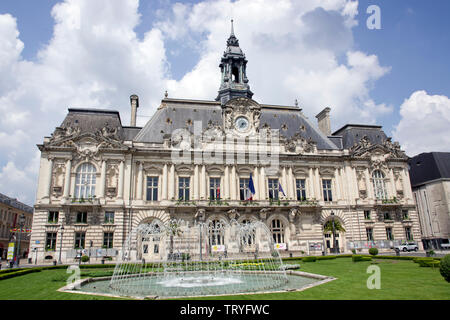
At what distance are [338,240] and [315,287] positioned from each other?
33836mm

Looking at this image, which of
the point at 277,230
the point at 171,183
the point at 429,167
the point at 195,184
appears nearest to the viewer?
the point at 171,183

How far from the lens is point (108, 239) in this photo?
40.1 metres

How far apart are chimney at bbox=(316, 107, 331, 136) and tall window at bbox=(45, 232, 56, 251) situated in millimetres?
42444

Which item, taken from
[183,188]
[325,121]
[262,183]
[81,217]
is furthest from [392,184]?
[81,217]

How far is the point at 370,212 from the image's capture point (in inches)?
1871

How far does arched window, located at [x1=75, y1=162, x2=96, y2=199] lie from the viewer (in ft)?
135

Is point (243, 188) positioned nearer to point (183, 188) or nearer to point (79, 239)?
point (183, 188)

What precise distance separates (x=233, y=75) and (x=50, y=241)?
35.2 metres

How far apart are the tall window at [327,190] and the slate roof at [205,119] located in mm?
5083

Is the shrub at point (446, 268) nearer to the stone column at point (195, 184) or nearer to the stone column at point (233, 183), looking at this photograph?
the stone column at point (233, 183)

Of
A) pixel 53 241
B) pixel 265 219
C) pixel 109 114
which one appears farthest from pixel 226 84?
pixel 53 241

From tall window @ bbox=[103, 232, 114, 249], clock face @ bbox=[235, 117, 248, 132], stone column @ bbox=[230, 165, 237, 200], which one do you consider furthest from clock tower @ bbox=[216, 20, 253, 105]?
tall window @ bbox=[103, 232, 114, 249]

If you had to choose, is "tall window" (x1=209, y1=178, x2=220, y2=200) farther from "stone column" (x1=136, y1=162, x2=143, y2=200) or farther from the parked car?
the parked car
